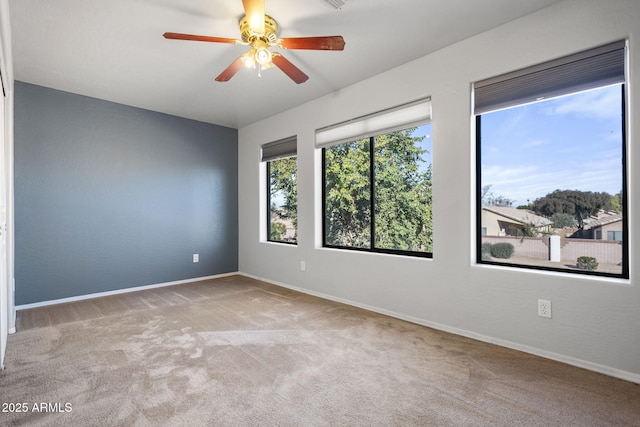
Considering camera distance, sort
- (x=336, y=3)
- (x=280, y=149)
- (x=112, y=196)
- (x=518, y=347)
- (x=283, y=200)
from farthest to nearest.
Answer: (x=283, y=200), (x=280, y=149), (x=112, y=196), (x=518, y=347), (x=336, y=3)

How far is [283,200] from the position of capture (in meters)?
4.79

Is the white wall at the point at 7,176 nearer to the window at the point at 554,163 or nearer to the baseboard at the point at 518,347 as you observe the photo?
the baseboard at the point at 518,347

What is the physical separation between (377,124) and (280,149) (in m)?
1.68

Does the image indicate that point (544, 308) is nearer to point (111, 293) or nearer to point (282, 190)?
point (282, 190)

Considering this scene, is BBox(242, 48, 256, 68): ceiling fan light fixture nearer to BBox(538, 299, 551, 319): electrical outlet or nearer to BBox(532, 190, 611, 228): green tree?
BBox(532, 190, 611, 228): green tree

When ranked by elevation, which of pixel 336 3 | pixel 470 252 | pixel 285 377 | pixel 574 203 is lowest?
pixel 285 377

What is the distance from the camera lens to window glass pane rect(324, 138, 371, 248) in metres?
3.71

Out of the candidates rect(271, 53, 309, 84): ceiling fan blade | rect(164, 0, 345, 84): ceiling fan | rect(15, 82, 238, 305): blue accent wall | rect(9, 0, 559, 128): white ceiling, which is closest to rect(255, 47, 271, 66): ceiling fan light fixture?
rect(164, 0, 345, 84): ceiling fan

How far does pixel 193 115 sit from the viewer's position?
15.1 ft

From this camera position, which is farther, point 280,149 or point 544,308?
point 280,149

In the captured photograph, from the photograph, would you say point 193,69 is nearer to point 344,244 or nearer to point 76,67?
point 76,67

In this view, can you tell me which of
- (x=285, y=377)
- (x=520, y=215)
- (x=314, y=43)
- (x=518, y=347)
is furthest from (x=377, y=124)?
(x=285, y=377)

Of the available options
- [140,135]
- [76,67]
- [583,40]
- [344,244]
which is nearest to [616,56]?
[583,40]

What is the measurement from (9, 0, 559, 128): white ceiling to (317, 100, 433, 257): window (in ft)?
1.95
